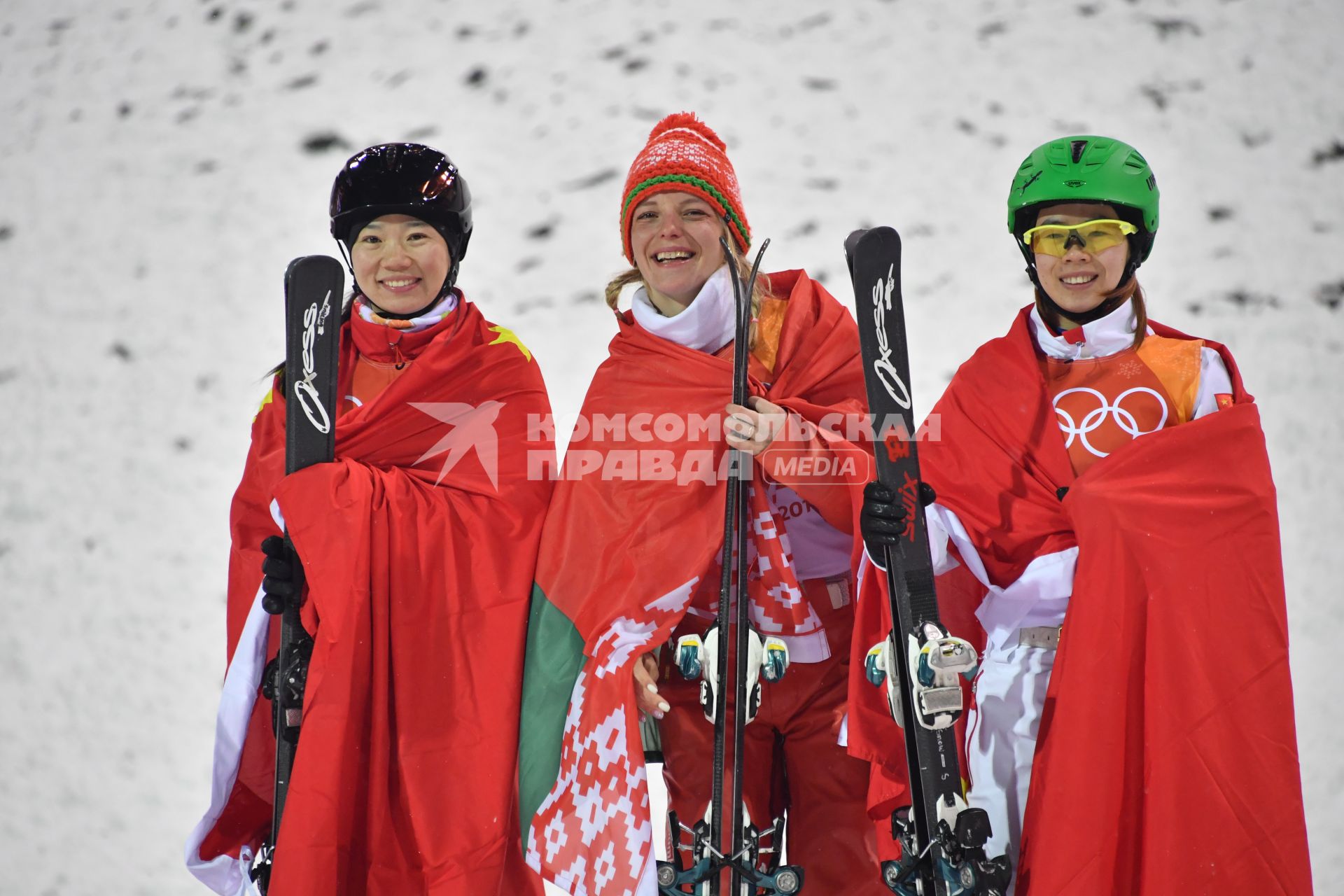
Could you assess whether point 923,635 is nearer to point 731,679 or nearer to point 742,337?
point 731,679

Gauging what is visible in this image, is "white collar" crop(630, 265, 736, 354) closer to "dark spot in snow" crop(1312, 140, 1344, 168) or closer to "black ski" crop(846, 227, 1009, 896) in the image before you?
"black ski" crop(846, 227, 1009, 896)

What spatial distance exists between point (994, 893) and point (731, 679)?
614 mm

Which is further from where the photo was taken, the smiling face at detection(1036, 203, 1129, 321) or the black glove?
the black glove

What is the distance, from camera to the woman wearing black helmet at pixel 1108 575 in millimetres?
1912

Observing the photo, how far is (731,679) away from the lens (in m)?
2.33

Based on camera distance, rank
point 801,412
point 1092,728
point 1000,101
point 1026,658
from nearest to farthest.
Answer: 1. point 1092,728
2. point 1026,658
3. point 801,412
4. point 1000,101

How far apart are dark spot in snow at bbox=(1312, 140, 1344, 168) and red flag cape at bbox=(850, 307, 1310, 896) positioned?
56.6 inches

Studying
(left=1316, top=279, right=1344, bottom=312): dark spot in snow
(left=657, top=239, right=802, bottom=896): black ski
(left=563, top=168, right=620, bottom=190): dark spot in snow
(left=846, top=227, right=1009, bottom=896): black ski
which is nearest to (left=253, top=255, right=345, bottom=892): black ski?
(left=657, top=239, right=802, bottom=896): black ski

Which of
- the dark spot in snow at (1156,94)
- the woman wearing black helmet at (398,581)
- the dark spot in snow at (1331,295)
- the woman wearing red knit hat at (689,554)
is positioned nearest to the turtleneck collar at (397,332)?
the woman wearing black helmet at (398,581)

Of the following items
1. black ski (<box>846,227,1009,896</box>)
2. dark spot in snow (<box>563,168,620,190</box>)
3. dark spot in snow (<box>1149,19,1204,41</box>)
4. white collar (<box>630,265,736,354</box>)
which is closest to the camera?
black ski (<box>846,227,1009,896</box>)

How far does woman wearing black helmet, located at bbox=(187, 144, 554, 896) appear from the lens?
2242 millimetres

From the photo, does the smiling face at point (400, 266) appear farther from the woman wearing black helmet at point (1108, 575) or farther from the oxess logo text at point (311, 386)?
the woman wearing black helmet at point (1108, 575)

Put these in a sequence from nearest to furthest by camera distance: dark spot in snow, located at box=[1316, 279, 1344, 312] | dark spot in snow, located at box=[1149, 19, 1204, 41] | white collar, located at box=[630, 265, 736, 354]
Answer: white collar, located at box=[630, 265, 736, 354] < dark spot in snow, located at box=[1316, 279, 1344, 312] < dark spot in snow, located at box=[1149, 19, 1204, 41]

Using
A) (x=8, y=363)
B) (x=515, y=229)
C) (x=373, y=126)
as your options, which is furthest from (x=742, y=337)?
(x=8, y=363)
